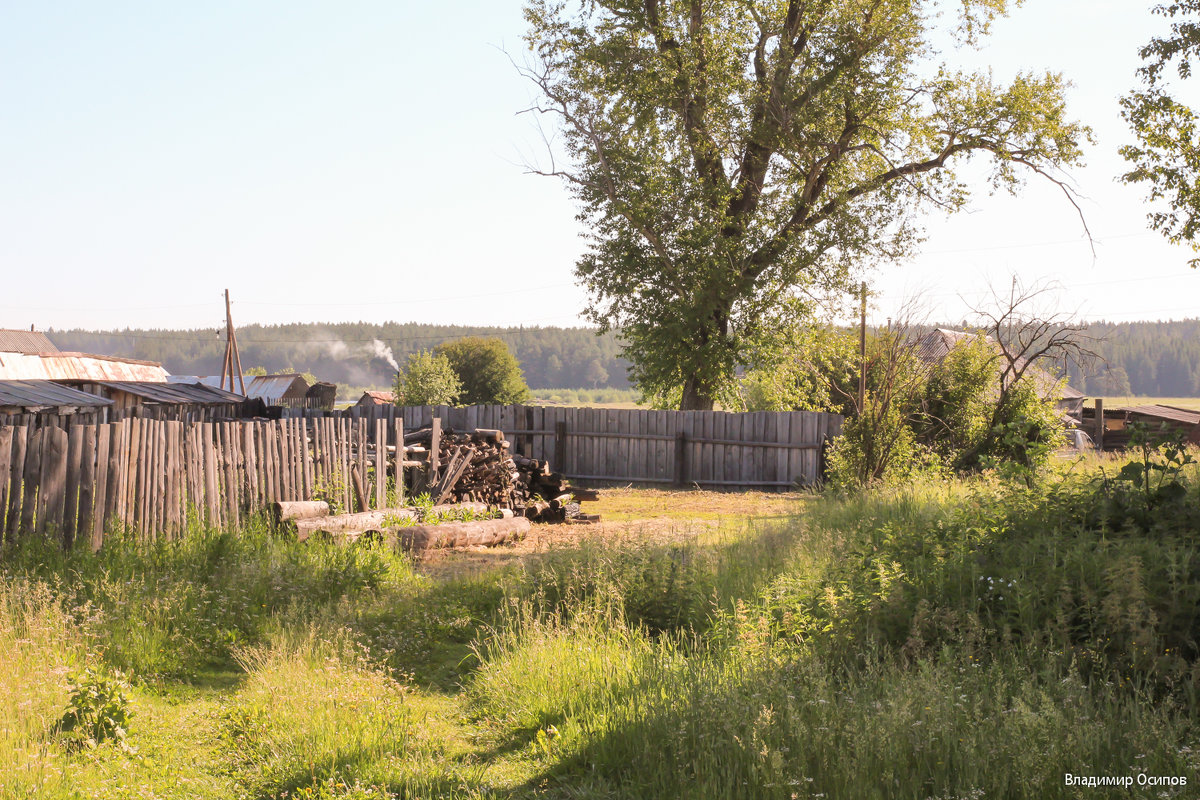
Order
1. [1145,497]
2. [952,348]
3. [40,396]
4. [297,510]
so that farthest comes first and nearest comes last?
[952,348] → [40,396] → [297,510] → [1145,497]

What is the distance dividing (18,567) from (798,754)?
669 cm

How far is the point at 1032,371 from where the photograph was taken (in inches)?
693

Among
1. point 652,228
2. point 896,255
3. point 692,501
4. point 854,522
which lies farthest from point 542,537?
point 896,255

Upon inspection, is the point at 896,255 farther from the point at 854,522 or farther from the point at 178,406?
the point at 178,406

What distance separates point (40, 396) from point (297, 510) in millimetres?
6741

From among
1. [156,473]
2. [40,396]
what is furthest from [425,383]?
[156,473]

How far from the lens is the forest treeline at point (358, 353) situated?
178 meters

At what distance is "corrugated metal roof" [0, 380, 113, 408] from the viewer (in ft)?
42.8

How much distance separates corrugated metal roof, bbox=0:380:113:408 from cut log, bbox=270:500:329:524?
560 centimetres

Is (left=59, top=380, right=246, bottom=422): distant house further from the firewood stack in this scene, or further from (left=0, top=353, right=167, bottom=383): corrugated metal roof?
the firewood stack

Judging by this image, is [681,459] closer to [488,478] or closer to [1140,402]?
[488,478]

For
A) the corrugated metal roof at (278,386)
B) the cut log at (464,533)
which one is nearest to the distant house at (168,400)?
the cut log at (464,533)

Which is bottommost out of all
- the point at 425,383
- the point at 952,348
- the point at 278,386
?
the point at 278,386

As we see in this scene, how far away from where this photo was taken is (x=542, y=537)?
494 inches
